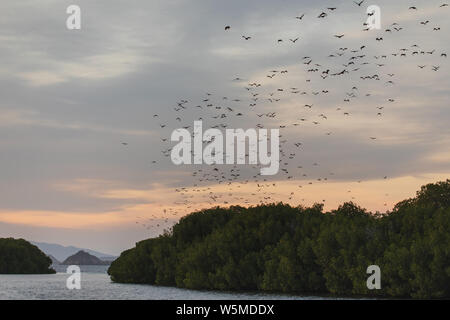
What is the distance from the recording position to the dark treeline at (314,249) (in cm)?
12950

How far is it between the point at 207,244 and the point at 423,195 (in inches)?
2047

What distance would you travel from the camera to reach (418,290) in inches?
5005

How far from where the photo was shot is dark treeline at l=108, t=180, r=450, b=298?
130m

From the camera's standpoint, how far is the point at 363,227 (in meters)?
149

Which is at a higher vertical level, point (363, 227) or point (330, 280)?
point (363, 227)

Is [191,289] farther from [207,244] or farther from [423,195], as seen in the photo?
[423,195]

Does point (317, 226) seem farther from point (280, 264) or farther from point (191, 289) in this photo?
point (191, 289)

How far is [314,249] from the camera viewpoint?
491ft

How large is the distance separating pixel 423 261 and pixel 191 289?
208ft
